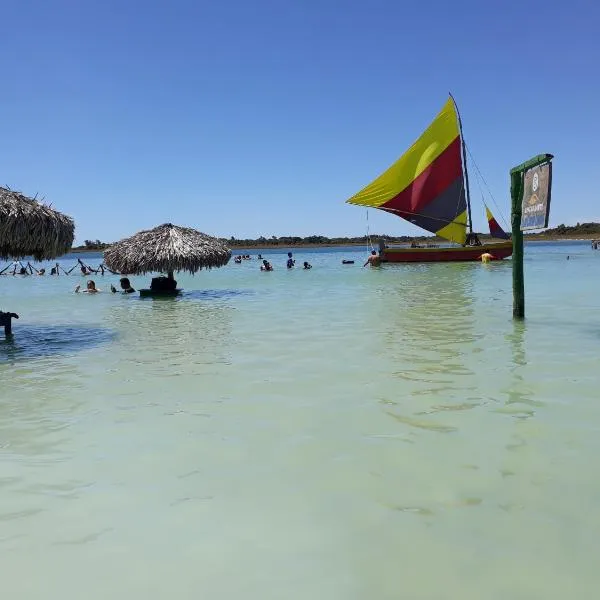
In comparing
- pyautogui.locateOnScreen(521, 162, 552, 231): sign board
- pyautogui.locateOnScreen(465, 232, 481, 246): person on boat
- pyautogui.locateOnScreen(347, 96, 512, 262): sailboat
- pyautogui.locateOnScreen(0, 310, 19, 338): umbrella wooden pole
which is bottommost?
pyautogui.locateOnScreen(0, 310, 19, 338): umbrella wooden pole

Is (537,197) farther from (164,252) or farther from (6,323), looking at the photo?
(164,252)

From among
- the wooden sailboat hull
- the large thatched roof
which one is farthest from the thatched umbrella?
the wooden sailboat hull

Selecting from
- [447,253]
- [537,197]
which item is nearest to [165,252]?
[537,197]

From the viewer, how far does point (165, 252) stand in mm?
18672

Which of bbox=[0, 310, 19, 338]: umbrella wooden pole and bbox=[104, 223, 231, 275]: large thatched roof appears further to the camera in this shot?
bbox=[104, 223, 231, 275]: large thatched roof

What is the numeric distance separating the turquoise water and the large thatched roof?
10259mm

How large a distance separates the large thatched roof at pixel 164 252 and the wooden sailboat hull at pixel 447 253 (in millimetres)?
21313

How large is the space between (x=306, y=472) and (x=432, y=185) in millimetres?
32594

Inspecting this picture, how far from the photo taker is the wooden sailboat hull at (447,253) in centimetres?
3762

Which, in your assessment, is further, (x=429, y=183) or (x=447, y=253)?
(x=447, y=253)

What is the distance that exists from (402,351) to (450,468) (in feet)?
14.0

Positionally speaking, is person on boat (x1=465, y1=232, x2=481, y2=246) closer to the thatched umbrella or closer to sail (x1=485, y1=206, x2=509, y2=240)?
sail (x1=485, y1=206, x2=509, y2=240)

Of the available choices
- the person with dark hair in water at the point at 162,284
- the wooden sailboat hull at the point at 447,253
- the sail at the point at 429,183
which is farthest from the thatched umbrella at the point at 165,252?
the wooden sailboat hull at the point at 447,253

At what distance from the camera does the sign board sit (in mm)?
8336
